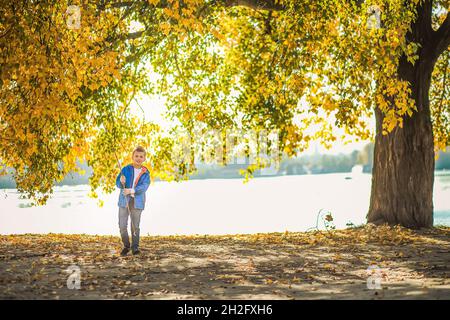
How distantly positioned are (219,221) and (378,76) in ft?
84.9

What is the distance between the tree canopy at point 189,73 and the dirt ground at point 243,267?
7.39 ft

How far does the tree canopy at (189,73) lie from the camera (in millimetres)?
9961

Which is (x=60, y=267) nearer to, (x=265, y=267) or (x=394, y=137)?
(x=265, y=267)

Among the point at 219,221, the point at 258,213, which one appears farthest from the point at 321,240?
the point at 258,213

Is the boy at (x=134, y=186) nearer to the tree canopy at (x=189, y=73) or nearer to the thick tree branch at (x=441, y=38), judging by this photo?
the tree canopy at (x=189, y=73)

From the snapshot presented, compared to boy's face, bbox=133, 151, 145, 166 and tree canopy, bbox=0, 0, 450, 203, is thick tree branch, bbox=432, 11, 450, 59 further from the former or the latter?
boy's face, bbox=133, 151, 145, 166

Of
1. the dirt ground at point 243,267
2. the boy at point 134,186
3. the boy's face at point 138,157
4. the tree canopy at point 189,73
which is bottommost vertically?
the dirt ground at point 243,267

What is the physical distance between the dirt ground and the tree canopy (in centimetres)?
225

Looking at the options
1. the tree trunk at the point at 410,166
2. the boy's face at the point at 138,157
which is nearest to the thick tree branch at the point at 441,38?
the tree trunk at the point at 410,166

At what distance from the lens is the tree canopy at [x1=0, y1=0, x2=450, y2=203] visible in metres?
9.96

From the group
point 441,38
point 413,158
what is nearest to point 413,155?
point 413,158

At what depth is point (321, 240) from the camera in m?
13.6

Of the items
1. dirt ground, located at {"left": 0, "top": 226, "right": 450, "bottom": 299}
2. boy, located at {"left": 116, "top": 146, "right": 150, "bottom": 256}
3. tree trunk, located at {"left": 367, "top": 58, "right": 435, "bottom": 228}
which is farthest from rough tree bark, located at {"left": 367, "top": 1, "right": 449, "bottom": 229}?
boy, located at {"left": 116, "top": 146, "right": 150, "bottom": 256}

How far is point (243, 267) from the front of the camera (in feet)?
32.5
